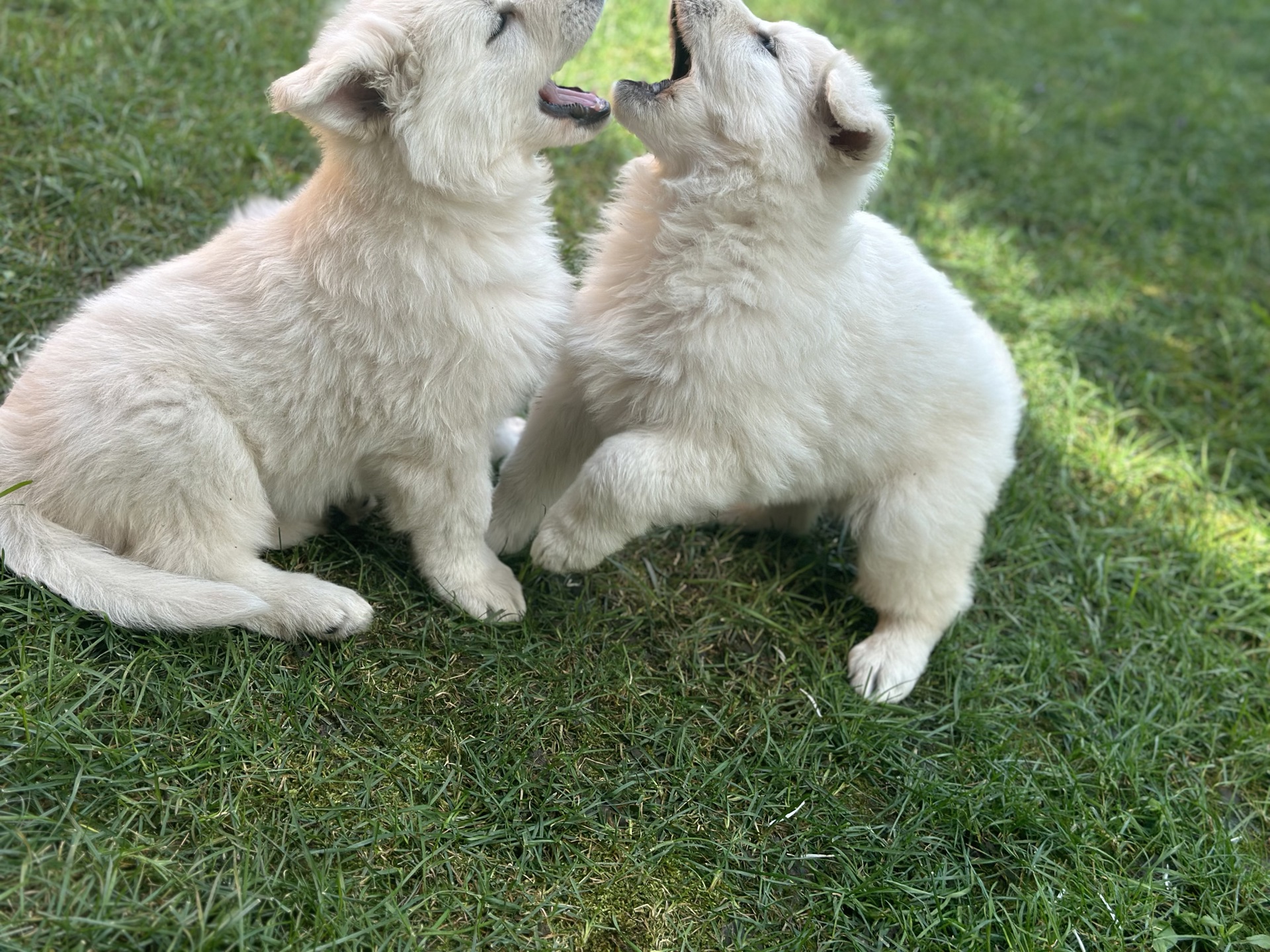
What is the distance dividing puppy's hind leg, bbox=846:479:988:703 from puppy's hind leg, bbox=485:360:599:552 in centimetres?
99

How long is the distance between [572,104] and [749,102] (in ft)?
1.71

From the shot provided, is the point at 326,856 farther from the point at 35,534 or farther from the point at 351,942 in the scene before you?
the point at 35,534

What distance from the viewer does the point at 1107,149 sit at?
6.70m

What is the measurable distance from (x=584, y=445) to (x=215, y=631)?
4.24 ft

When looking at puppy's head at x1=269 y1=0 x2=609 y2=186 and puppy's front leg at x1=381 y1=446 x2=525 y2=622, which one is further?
puppy's front leg at x1=381 y1=446 x2=525 y2=622

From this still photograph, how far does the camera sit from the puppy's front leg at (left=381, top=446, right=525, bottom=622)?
9.64ft

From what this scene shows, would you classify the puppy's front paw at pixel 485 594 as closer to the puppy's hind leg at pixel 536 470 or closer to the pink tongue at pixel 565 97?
the puppy's hind leg at pixel 536 470

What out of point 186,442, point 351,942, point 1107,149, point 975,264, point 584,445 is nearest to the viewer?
point 351,942

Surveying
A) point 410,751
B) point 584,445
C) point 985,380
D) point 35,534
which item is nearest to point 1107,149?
point 985,380

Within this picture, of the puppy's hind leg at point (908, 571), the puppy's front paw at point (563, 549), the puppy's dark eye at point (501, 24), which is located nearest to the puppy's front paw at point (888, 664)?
the puppy's hind leg at point (908, 571)

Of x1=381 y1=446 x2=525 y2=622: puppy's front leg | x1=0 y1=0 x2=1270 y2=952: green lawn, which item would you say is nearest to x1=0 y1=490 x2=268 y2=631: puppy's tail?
x1=0 y1=0 x2=1270 y2=952: green lawn

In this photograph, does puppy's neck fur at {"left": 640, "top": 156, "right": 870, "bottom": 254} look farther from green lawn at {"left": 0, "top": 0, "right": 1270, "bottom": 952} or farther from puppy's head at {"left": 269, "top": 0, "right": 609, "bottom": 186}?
green lawn at {"left": 0, "top": 0, "right": 1270, "bottom": 952}

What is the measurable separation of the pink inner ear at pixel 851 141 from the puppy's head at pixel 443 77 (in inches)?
30.3

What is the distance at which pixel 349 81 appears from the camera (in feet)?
8.24
